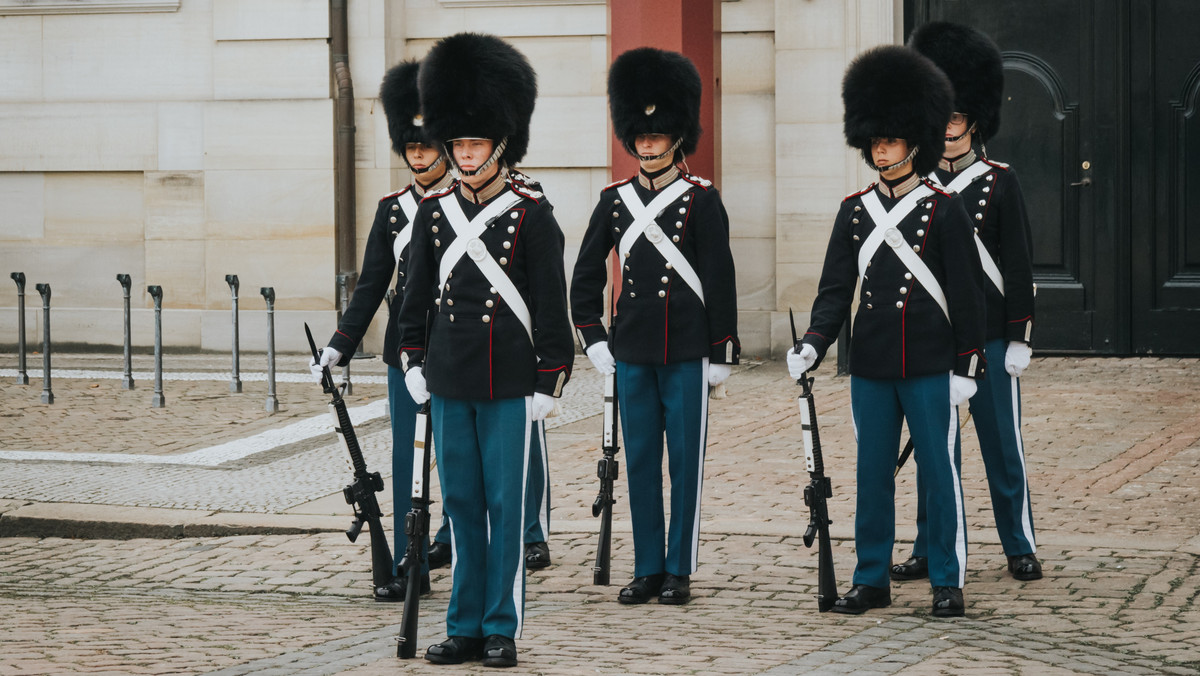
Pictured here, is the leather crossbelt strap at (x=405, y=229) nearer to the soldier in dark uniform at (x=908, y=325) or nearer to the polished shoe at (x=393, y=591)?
the polished shoe at (x=393, y=591)

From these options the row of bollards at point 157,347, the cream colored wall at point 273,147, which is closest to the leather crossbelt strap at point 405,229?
the row of bollards at point 157,347

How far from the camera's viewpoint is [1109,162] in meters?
13.6

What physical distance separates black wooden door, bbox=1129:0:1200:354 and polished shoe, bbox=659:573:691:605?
817 cm

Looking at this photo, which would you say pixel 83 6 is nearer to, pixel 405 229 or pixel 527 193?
pixel 405 229

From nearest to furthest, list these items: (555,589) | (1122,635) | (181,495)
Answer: (1122,635) < (555,589) < (181,495)

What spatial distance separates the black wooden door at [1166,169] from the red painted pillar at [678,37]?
11.4 ft

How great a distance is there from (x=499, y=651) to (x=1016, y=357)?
261 cm

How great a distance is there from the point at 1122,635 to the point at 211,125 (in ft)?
36.4

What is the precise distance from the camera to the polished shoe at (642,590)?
21.5 ft

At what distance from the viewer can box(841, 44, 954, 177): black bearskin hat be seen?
6332 millimetres

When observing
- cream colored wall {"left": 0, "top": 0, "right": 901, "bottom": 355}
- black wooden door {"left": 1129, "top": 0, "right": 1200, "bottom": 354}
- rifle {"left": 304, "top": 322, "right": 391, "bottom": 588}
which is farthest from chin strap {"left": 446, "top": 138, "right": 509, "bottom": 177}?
black wooden door {"left": 1129, "top": 0, "right": 1200, "bottom": 354}

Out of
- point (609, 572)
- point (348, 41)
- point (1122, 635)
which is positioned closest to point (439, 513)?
point (609, 572)

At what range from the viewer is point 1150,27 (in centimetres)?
1350

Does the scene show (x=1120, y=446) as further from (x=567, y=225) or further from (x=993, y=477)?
(x=567, y=225)
